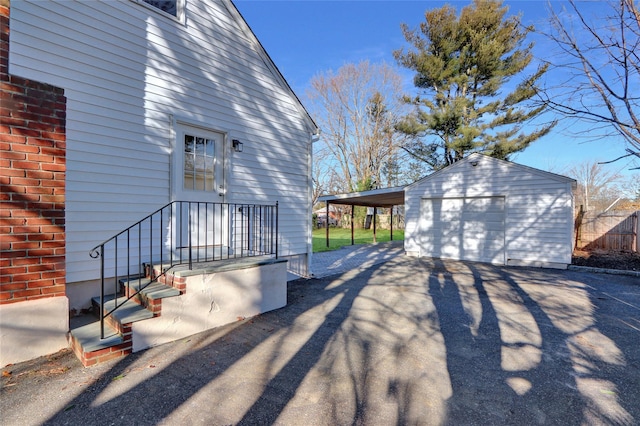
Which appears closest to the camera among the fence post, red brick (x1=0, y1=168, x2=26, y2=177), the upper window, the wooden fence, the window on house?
red brick (x1=0, y1=168, x2=26, y2=177)

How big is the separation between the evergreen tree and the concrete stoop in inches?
608

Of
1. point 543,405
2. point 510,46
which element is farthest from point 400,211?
point 543,405

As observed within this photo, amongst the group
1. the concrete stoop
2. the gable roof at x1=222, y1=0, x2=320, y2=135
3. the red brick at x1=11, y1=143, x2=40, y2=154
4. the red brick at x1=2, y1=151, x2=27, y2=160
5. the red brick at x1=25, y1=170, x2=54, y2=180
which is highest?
the gable roof at x1=222, y1=0, x2=320, y2=135

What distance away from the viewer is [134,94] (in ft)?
13.4

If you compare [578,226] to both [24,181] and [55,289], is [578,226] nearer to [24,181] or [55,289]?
[55,289]

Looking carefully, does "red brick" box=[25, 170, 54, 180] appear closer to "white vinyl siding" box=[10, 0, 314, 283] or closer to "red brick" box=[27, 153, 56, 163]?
"red brick" box=[27, 153, 56, 163]

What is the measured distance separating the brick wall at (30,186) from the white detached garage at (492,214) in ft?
30.7

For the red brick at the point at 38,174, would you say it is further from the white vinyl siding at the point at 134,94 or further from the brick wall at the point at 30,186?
the white vinyl siding at the point at 134,94

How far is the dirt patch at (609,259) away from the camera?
8039 mm

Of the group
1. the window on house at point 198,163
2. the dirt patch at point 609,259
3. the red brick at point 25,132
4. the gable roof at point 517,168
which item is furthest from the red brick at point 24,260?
the dirt patch at point 609,259

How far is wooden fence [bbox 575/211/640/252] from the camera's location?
1042 centimetres

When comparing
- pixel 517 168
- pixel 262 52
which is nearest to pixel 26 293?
pixel 262 52

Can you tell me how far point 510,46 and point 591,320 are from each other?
53.6ft

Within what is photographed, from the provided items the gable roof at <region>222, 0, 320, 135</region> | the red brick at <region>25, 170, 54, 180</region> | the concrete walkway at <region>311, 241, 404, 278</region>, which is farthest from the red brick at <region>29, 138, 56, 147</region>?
the concrete walkway at <region>311, 241, 404, 278</region>
